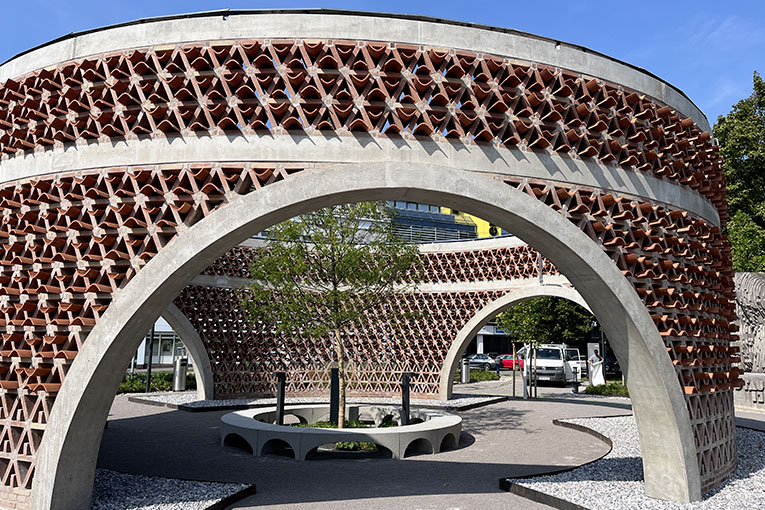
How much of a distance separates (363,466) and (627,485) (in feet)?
12.1

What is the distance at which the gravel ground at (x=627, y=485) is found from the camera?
591 centimetres

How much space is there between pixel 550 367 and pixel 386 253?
14.3m

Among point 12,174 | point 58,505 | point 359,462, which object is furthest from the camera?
point 359,462

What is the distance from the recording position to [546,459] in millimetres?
8930

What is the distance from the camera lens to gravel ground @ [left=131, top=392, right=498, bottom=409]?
14898 mm

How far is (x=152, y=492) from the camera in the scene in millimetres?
6039

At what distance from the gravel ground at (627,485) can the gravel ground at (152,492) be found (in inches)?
145

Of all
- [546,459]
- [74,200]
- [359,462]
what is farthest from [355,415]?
[74,200]

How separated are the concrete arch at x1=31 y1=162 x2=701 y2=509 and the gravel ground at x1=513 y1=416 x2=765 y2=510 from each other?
277 millimetres

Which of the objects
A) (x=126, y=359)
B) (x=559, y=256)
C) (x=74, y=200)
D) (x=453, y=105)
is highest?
(x=453, y=105)

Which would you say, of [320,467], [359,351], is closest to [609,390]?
[359,351]

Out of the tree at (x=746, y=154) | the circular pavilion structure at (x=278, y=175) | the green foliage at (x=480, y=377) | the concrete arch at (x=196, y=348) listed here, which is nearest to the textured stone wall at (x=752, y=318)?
the tree at (x=746, y=154)

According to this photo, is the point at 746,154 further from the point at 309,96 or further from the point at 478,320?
the point at 309,96

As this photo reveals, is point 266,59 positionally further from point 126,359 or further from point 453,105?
point 126,359
